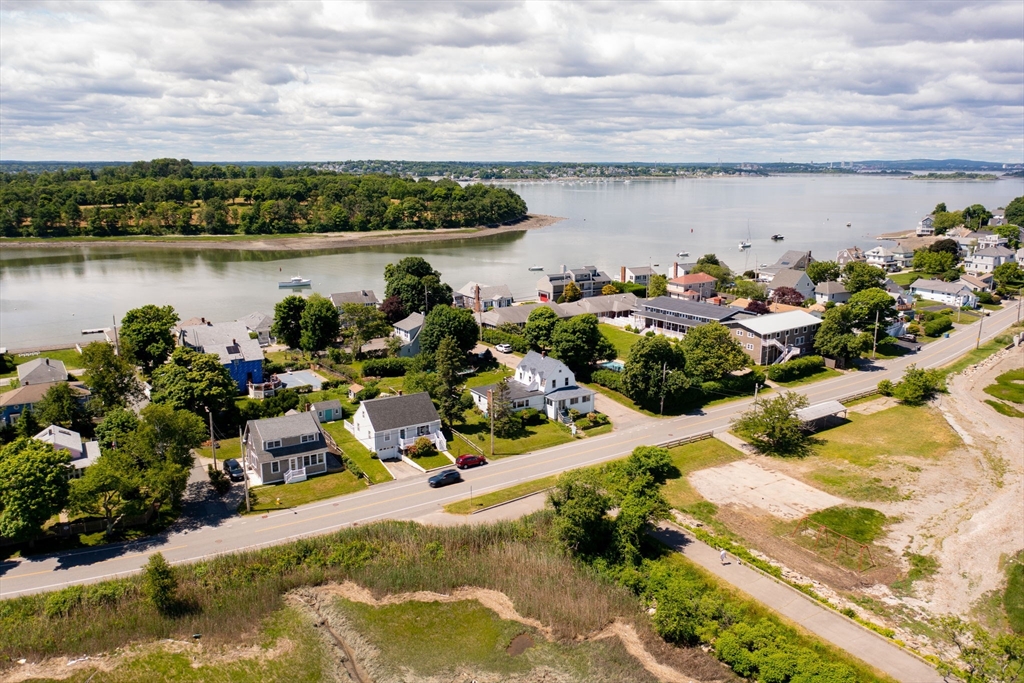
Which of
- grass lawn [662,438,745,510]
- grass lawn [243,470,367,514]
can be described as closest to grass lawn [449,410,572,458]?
grass lawn [243,470,367,514]

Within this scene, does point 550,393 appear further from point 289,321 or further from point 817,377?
point 289,321

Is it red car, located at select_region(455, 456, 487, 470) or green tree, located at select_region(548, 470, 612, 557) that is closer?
green tree, located at select_region(548, 470, 612, 557)

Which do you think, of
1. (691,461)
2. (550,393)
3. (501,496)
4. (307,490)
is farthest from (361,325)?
(691,461)

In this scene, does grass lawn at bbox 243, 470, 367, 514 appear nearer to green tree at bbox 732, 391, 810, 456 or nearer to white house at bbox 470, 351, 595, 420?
white house at bbox 470, 351, 595, 420

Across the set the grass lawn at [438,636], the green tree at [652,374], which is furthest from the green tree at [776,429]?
the grass lawn at [438,636]

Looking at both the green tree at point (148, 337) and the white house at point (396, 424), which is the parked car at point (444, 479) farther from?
the green tree at point (148, 337)

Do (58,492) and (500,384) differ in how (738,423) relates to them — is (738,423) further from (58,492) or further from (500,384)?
(58,492)
